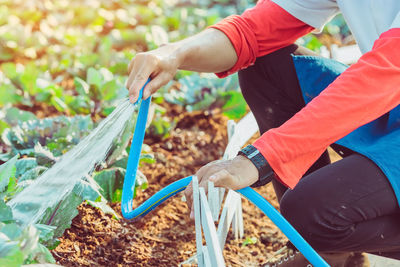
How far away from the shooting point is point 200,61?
1962mm

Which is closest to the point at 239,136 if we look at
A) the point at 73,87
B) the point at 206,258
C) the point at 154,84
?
the point at 154,84

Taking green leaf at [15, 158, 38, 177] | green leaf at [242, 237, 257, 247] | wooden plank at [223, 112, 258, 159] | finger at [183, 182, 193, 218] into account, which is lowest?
green leaf at [242, 237, 257, 247]

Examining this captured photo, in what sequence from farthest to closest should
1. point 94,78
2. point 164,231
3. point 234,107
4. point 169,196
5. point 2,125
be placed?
point 234,107 < point 94,78 < point 2,125 < point 164,231 < point 169,196

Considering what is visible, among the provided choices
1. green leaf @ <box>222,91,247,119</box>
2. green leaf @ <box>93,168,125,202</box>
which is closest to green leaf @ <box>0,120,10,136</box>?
green leaf @ <box>93,168,125,202</box>

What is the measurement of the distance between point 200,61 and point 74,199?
0.64 metres

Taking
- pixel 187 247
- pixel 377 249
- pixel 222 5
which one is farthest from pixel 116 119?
pixel 222 5

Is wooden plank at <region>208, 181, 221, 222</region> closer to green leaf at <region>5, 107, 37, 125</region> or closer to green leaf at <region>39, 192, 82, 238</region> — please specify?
green leaf at <region>39, 192, 82, 238</region>

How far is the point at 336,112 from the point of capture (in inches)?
58.1

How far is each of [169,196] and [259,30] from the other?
2.50 feet

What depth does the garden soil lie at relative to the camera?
201cm

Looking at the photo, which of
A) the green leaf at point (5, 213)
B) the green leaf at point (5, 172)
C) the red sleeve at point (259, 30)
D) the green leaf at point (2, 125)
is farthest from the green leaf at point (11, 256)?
the green leaf at point (2, 125)

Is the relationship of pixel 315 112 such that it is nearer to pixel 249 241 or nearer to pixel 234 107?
pixel 249 241

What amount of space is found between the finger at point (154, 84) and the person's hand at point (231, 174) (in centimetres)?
39

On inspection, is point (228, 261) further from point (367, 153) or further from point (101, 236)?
point (367, 153)
